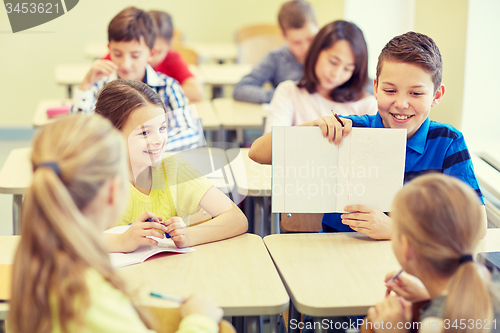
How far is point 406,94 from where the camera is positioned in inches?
55.6

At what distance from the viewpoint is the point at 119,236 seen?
1255mm

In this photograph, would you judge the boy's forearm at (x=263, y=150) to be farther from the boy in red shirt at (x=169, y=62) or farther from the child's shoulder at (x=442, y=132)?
the boy in red shirt at (x=169, y=62)

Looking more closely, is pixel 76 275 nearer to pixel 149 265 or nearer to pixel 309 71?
pixel 149 265

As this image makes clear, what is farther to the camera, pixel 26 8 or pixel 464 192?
pixel 26 8

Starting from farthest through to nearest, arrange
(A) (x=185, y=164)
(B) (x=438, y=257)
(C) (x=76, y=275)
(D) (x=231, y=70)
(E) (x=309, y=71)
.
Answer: (D) (x=231, y=70), (E) (x=309, y=71), (A) (x=185, y=164), (B) (x=438, y=257), (C) (x=76, y=275)

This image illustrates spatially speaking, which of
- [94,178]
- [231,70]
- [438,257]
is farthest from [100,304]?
[231,70]

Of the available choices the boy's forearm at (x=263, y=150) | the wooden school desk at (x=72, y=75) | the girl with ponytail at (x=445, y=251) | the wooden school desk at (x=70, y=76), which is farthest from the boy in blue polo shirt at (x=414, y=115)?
the wooden school desk at (x=70, y=76)

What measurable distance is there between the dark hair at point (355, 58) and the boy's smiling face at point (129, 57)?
79cm

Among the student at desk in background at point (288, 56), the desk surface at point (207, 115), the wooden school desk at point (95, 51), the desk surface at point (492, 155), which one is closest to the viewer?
the desk surface at point (492, 155)

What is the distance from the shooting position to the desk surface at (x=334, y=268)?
1.04 meters

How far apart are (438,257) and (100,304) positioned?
59 centimetres

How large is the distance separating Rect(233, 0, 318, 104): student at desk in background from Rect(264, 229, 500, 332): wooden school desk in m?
1.79

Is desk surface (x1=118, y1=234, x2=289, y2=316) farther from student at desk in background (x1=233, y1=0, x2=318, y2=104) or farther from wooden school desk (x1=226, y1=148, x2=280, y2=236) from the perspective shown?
student at desk in background (x1=233, y1=0, x2=318, y2=104)

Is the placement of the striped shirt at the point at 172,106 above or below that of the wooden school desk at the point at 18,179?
above
